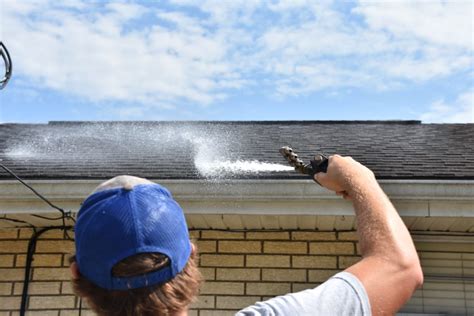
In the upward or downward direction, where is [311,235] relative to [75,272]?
upward

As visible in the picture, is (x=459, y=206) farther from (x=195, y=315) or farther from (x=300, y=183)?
(x=195, y=315)

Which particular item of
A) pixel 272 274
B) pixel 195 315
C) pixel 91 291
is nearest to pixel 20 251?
pixel 195 315

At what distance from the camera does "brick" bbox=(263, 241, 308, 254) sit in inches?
253

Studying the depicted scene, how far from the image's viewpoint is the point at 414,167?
253 inches

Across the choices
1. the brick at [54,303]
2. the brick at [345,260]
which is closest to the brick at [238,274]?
the brick at [345,260]

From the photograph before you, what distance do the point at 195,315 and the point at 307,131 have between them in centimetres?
388

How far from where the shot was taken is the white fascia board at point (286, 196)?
564 centimetres

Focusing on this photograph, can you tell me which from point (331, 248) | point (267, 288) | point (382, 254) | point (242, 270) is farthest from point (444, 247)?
point (382, 254)

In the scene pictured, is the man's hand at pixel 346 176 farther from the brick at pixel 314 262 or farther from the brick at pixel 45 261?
the brick at pixel 45 261

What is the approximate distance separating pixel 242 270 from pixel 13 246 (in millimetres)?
2576

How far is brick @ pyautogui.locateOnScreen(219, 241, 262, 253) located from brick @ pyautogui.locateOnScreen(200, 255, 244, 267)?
0.06m

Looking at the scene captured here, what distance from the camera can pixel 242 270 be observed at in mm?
6414

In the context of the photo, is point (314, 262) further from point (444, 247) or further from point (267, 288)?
point (444, 247)

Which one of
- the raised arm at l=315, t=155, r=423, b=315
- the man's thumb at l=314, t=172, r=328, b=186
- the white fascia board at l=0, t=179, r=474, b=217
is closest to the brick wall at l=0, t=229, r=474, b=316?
the white fascia board at l=0, t=179, r=474, b=217
